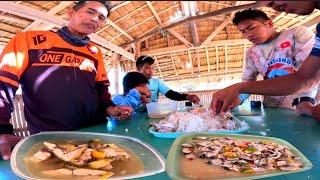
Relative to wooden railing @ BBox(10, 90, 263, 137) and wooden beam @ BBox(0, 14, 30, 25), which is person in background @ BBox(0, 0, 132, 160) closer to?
wooden railing @ BBox(10, 90, 263, 137)

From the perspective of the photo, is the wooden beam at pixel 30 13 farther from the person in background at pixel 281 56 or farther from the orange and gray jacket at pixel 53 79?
the person in background at pixel 281 56

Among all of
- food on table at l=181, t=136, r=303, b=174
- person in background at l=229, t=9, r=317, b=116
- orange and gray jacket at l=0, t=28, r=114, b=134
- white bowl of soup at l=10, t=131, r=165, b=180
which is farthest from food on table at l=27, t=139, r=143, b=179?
person in background at l=229, t=9, r=317, b=116

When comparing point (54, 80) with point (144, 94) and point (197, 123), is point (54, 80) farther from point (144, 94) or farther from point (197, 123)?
point (144, 94)

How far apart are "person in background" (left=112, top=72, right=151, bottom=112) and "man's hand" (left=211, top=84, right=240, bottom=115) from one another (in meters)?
0.88

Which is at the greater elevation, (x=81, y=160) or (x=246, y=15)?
(x=246, y=15)

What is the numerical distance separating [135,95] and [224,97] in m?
1.05

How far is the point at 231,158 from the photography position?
639 mm

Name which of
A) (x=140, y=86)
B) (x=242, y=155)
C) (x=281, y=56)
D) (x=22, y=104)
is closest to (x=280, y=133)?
(x=242, y=155)

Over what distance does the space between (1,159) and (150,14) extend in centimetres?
67

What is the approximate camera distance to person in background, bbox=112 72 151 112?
6.20ft

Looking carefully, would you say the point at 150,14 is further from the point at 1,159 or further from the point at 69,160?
the point at 1,159

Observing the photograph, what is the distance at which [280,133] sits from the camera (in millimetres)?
963

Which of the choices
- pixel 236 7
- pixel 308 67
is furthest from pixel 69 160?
pixel 308 67

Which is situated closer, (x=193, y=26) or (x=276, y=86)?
(x=193, y=26)
